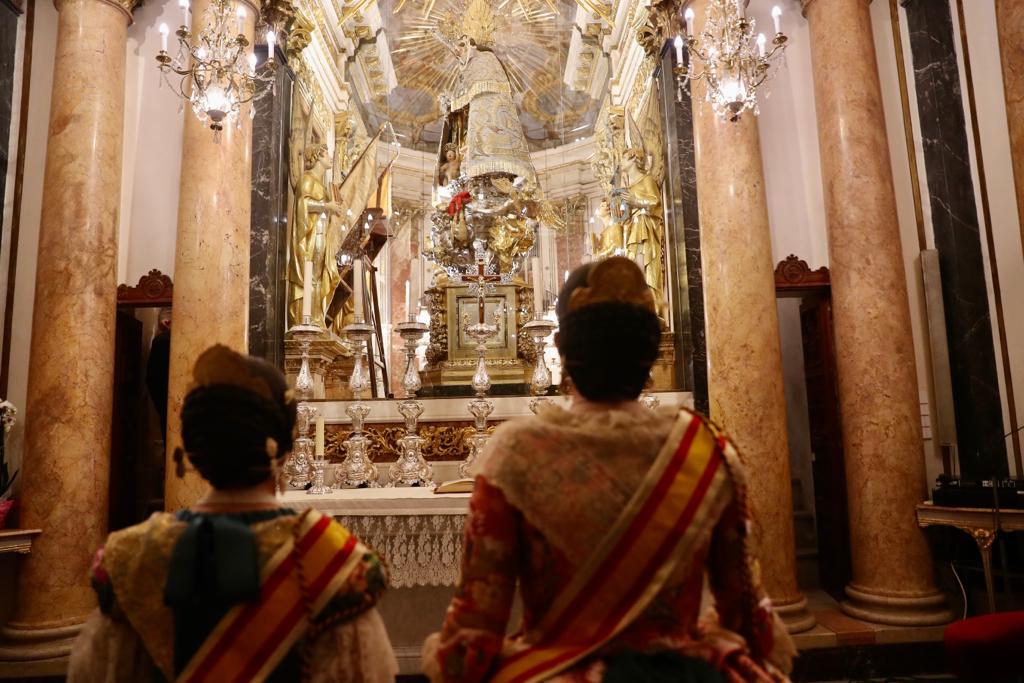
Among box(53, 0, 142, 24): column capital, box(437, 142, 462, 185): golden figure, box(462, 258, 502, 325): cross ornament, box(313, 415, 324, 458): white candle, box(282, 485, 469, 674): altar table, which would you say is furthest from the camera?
box(437, 142, 462, 185): golden figure

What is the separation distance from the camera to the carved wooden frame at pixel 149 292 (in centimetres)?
557

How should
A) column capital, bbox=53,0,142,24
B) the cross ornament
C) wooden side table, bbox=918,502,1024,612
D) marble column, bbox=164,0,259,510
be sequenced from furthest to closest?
the cross ornament, column capital, bbox=53,0,142,24, marble column, bbox=164,0,259,510, wooden side table, bbox=918,502,1024,612

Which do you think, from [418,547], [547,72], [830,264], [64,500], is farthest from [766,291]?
[547,72]

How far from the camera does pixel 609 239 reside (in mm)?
6949

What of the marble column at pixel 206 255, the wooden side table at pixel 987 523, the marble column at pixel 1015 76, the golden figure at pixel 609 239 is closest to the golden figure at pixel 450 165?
the golden figure at pixel 609 239

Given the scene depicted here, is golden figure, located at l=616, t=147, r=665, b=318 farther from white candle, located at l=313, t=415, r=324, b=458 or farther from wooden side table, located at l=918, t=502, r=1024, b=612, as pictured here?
white candle, located at l=313, t=415, r=324, b=458

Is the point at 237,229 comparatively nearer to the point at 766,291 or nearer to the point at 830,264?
the point at 766,291

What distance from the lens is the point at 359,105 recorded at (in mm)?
9602

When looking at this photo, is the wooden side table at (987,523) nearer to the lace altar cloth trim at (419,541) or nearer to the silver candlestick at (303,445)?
the lace altar cloth trim at (419,541)

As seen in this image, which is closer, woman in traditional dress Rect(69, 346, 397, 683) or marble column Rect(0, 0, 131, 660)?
woman in traditional dress Rect(69, 346, 397, 683)

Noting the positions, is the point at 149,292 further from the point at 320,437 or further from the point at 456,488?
the point at 456,488

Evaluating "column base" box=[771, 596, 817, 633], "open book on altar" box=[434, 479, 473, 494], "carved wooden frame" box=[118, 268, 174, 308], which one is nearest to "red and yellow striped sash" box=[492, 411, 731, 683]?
"open book on altar" box=[434, 479, 473, 494]

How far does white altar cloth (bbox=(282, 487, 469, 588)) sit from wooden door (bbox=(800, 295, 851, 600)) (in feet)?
10.7

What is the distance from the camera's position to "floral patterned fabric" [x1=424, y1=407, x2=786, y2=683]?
141cm
